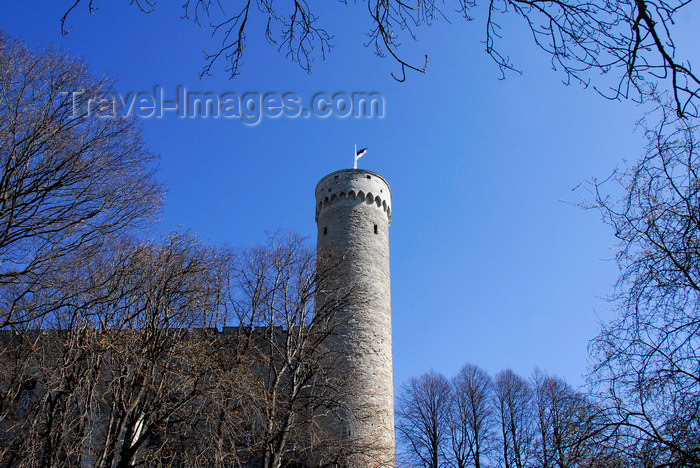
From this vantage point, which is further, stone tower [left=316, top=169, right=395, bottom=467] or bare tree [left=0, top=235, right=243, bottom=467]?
stone tower [left=316, top=169, right=395, bottom=467]

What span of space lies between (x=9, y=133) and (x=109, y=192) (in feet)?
4.51

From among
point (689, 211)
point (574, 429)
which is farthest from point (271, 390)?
point (689, 211)

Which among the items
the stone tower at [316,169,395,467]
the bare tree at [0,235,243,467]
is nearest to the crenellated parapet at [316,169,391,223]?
the stone tower at [316,169,395,467]

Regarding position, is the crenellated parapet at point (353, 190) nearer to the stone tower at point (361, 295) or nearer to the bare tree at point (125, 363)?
the stone tower at point (361, 295)

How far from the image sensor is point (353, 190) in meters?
19.4

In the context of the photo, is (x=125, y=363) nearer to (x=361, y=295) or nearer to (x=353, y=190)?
(x=361, y=295)

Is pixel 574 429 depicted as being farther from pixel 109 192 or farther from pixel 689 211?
pixel 109 192

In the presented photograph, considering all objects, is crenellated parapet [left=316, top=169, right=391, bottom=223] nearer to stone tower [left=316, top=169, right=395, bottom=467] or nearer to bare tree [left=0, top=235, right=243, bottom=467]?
stone tower [left=316, top=169, right=395, bottom=467]

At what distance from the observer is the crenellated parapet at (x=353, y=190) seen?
63.5 feet

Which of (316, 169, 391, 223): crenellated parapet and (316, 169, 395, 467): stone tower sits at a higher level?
(316, 169, 391, 223): crenellated parapet

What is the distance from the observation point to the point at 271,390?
1264 cm

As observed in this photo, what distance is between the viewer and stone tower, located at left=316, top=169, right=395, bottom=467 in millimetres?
14930

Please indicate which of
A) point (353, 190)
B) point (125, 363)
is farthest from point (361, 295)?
point (125, 363)

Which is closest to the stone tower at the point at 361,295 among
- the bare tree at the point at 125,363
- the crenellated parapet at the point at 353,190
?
the crenellated parapet at the point at 353,190
